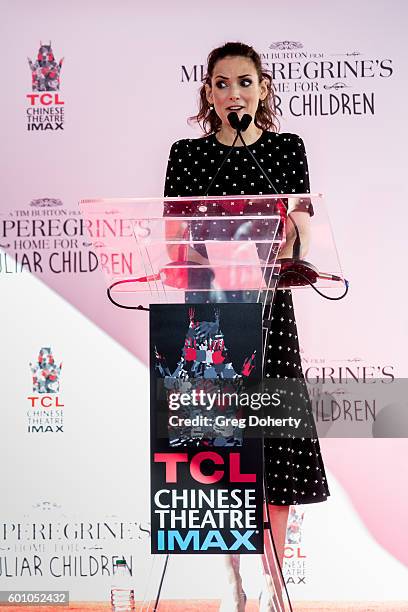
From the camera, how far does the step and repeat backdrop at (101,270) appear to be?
3438 mm

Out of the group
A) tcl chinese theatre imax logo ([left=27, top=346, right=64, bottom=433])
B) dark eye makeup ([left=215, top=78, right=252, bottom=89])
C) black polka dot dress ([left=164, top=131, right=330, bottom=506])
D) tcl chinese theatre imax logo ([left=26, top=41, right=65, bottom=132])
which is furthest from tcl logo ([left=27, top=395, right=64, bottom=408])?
dark eye makeup ([left=215, top=78, right=252, bottom=89])

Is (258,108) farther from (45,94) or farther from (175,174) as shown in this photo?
(45,94)

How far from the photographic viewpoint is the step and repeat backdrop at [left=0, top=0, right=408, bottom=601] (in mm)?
3438

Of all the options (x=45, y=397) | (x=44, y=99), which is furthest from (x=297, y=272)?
(x=44, y=99)

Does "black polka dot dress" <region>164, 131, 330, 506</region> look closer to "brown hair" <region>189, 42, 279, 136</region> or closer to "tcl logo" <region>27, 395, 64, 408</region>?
"brown hair" <region>189, 42, 279, 136</region>

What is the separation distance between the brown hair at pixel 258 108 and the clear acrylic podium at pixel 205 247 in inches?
46.6

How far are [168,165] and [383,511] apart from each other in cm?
157

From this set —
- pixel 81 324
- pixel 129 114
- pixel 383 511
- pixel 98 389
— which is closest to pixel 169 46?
pixel 129 114

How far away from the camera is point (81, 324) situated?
3520 mm

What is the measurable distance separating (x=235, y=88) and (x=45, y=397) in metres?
1.40

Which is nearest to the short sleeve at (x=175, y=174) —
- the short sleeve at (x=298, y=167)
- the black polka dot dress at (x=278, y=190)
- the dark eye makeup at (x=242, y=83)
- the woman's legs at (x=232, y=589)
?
the black polka dot dress at (x=278, y=190)

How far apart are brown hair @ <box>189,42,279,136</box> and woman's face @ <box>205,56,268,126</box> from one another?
2cm

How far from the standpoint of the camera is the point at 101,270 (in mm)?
3443

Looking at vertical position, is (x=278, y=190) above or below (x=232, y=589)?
above
